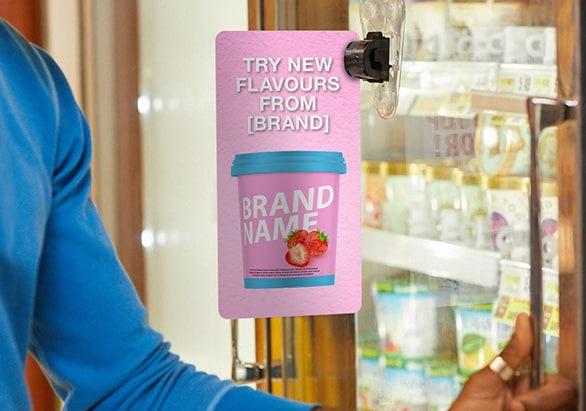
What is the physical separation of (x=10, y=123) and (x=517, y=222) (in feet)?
2.37

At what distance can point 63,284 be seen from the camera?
0.98m

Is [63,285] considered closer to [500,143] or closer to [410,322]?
[410,322]

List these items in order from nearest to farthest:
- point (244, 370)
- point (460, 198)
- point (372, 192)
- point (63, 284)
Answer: point (63, 284), point (244, 370), point (372, 192), point (460, 198)

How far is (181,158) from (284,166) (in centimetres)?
10

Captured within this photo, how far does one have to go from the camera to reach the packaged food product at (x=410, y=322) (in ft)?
4.25

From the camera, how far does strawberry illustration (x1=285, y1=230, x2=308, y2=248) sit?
3.48ft

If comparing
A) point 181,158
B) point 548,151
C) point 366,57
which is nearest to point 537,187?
point 548,151

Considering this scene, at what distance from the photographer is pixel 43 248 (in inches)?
38.6

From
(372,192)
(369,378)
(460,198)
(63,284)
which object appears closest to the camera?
(63,284)

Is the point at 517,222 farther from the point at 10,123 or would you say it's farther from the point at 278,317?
the point at 10,123

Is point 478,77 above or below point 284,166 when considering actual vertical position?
above

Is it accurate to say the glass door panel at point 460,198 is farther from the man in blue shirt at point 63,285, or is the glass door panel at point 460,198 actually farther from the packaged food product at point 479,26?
the man in blue shirt at point 63,285

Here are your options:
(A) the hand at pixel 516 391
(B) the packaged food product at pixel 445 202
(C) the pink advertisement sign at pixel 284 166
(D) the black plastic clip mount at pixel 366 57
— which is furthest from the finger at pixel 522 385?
(D) the black plastic clip mount at pixel 366 57

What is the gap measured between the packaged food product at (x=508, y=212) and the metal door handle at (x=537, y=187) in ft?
0.09
